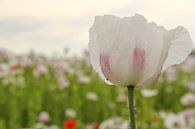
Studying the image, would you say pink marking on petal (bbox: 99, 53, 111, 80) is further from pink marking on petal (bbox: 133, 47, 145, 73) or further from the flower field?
the flower field

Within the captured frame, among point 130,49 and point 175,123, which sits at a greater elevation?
point 130,49

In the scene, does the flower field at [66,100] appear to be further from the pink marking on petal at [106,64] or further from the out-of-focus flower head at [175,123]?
the pink marking on petal at [106,64]

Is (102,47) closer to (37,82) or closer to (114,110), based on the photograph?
(114,110)

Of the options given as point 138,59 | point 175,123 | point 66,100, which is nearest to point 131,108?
point 138,59

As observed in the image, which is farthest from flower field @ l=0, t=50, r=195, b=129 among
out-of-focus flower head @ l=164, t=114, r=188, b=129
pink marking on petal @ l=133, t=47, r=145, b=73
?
pink marking on petal @ l=133, t=47, r=145, b=73

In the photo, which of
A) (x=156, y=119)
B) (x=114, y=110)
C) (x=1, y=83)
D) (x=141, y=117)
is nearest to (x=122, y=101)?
(x=114, y=110)

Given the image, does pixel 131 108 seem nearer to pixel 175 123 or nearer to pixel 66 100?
pixel 175 123

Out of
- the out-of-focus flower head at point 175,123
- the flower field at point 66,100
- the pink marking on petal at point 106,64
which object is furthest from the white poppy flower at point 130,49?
the flower field at point 66,100
